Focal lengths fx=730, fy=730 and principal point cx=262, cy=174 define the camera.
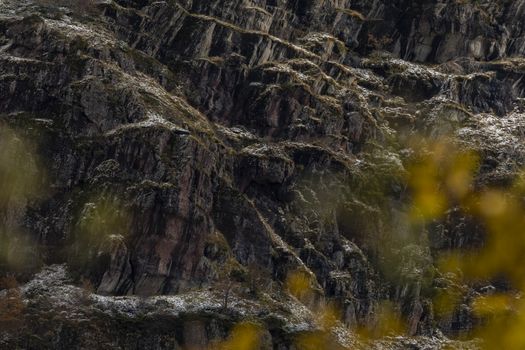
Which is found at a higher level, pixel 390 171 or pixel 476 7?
pixel 476 7

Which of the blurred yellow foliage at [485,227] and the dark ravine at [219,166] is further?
the blurred yellow foliage at [485,227]

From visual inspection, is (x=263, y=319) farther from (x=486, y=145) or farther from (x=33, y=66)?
(x=486, y=145)

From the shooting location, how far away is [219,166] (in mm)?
73938

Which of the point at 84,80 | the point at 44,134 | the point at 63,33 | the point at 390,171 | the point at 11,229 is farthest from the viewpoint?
the point at 390,171

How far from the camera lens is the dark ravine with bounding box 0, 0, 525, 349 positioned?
205 feet

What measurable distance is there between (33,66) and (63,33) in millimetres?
6437

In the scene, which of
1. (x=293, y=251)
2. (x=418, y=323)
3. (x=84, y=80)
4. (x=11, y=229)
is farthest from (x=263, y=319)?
(x=84, y=80)

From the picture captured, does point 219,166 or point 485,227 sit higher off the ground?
point 219,166

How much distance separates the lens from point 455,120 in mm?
93750

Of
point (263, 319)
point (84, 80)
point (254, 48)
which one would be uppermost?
point (254, 48)

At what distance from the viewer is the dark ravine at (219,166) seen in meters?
62.3

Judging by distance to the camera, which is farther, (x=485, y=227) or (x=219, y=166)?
(x=485, y=227)

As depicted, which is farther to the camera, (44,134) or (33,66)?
(33,66)

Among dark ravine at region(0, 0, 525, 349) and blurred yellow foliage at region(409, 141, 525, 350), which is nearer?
dark ravine at region(0, 0, 525, 349)
